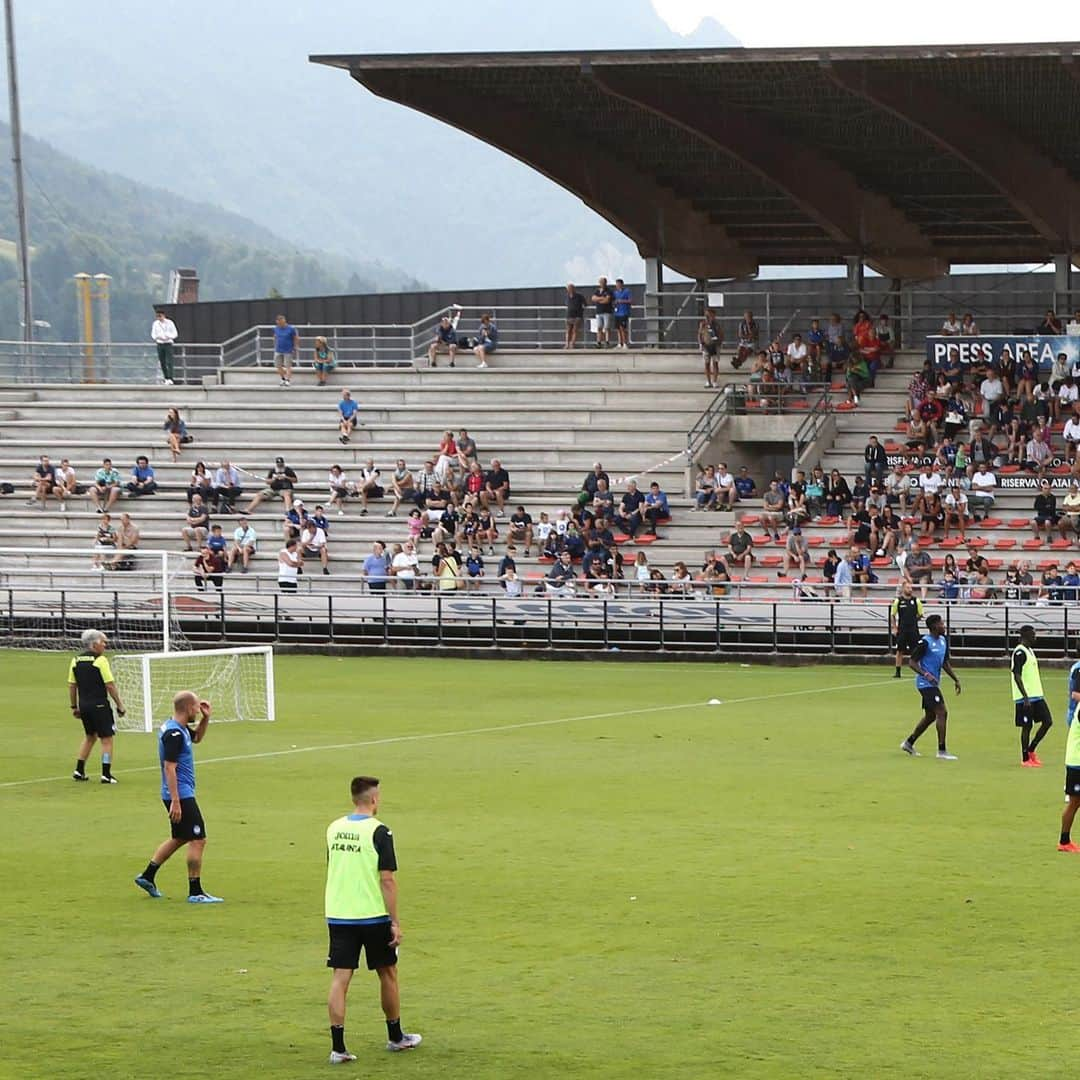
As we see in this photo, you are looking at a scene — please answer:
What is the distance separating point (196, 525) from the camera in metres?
42.0

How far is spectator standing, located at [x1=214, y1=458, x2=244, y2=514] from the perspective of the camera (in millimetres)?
43219

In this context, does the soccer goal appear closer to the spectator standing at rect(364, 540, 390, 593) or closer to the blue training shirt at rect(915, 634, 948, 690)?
the spectator standing at rect(364, 540, 390, 593)

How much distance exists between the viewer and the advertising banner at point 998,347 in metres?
40.8

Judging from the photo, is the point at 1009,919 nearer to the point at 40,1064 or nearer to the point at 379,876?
the point at 379,876

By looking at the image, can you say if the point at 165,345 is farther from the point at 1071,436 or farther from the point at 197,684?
the point at 197,684

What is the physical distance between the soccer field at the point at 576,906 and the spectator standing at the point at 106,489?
18.3 metres

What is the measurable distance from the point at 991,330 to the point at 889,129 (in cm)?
645

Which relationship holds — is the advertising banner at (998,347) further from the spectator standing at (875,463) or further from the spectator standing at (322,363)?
the spectator standing at (322,363)

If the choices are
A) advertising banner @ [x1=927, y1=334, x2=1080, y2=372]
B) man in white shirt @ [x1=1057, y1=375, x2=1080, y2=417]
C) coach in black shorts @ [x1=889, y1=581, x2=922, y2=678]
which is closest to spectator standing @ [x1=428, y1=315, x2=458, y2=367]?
advertising banner @ [x1=927, y1=334, x2=1080, y2=372]

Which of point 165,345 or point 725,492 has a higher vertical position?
point 165,345

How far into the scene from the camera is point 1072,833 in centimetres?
1725

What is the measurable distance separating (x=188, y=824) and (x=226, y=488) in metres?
29.3

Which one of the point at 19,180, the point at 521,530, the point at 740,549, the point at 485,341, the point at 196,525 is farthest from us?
the point at 19,180

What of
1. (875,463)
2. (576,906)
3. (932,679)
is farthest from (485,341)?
(576,906)
